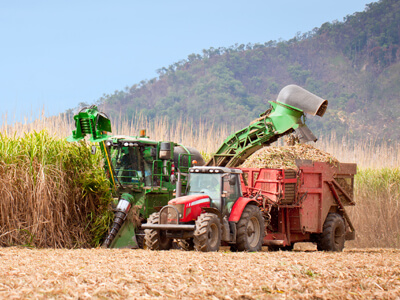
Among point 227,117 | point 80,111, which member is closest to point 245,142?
point 80,111

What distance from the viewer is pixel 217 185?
11312 mm

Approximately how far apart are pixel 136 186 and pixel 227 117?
55724 millimetres

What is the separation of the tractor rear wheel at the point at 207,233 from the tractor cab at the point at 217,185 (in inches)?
20.2

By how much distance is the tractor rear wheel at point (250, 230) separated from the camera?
11.2 meters

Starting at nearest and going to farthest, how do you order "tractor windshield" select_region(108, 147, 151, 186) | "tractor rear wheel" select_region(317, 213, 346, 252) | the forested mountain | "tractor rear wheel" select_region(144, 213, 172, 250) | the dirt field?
the dirt field < "tractor rear wheel" select_region(144, 213, 172, 250) < "tractor windshield" select_region(108, 147, 151, 186) < "tractor rear wheel" select_region(317, 213, 346, 252) < the forested mountain

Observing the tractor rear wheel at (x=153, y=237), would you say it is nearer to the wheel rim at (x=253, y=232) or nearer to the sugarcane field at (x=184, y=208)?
the sugarcane field at (x=184, y=208)

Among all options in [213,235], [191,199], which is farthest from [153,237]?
[213,235]

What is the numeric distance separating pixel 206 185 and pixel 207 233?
123 cm

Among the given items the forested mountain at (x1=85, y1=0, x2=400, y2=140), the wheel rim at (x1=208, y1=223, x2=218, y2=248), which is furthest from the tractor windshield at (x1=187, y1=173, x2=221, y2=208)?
the forested mountain at (x1=85, y1=0, x2=400, y2=140)

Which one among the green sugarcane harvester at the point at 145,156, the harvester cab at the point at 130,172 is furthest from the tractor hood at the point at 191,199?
the harvester cab at the point at 130,172

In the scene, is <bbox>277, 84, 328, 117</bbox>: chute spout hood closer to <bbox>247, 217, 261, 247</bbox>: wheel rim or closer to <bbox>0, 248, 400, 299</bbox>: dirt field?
<bbox>247, 217, 261, 247</bbox>: wheel rim

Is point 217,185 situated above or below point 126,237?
above

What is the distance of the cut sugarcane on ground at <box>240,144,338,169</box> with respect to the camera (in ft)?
41.7

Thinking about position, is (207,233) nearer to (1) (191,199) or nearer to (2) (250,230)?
(1) (191,199)
